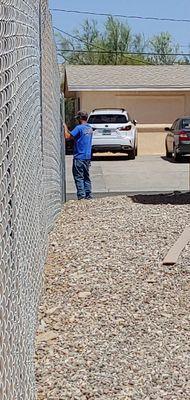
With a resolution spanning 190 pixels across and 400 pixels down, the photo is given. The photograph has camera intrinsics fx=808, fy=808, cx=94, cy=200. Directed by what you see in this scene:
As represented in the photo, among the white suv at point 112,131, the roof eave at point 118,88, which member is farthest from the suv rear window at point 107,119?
the roof eave at point 118,88

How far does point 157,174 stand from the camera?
2416cm

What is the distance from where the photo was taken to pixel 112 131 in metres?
29.8

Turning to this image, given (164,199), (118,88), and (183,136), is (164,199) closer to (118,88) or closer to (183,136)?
(183,136)

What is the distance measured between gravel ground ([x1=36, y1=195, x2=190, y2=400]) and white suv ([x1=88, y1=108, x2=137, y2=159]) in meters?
21.0

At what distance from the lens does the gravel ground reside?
469 centimetres

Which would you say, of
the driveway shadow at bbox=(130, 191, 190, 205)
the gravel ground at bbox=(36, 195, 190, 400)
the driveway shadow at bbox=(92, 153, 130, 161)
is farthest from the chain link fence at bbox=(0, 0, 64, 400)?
the driveway shadow at bbox=(92, 153, 130, 161)

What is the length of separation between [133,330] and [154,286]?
0.94 meters

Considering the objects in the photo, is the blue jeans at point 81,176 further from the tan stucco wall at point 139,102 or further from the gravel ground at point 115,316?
the tan stucco wall at point 139,102

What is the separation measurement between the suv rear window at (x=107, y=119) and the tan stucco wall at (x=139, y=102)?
5675mm

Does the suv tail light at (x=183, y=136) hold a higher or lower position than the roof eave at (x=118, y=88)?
lower

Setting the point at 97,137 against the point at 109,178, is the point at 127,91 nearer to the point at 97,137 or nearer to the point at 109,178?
the point at 97,137

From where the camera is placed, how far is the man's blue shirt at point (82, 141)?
1382 cm

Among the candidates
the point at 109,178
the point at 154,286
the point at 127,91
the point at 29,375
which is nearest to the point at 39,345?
the point at 29,375

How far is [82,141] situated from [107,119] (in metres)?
16.5
